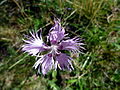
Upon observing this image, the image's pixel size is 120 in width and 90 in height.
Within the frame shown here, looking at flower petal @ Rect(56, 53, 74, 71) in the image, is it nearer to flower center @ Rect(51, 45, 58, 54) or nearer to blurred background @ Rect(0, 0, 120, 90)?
flower center @ Rect(51, 45, 58, 54)

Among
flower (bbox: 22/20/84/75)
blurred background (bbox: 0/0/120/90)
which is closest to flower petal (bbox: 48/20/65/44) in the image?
flower (bbox: 22/20/84/75)

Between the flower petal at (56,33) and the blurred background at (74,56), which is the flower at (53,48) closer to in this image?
the flower petal at (56,33)

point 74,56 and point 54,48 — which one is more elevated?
point 54,48

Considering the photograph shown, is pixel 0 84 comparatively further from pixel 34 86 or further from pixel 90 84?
pixel 90 84

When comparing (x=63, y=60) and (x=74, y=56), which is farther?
(x=74, y=56)

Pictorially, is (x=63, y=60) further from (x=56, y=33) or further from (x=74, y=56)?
Result: (x=74, y=56)

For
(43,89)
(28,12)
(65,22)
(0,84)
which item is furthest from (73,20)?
(0,84)

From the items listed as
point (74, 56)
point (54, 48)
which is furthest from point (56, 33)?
point (74, 56)

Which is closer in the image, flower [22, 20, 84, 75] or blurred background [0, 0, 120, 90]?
flower [22, 20, 84, 75]

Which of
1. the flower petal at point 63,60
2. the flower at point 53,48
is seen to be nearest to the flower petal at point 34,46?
the flower at point 53,48
